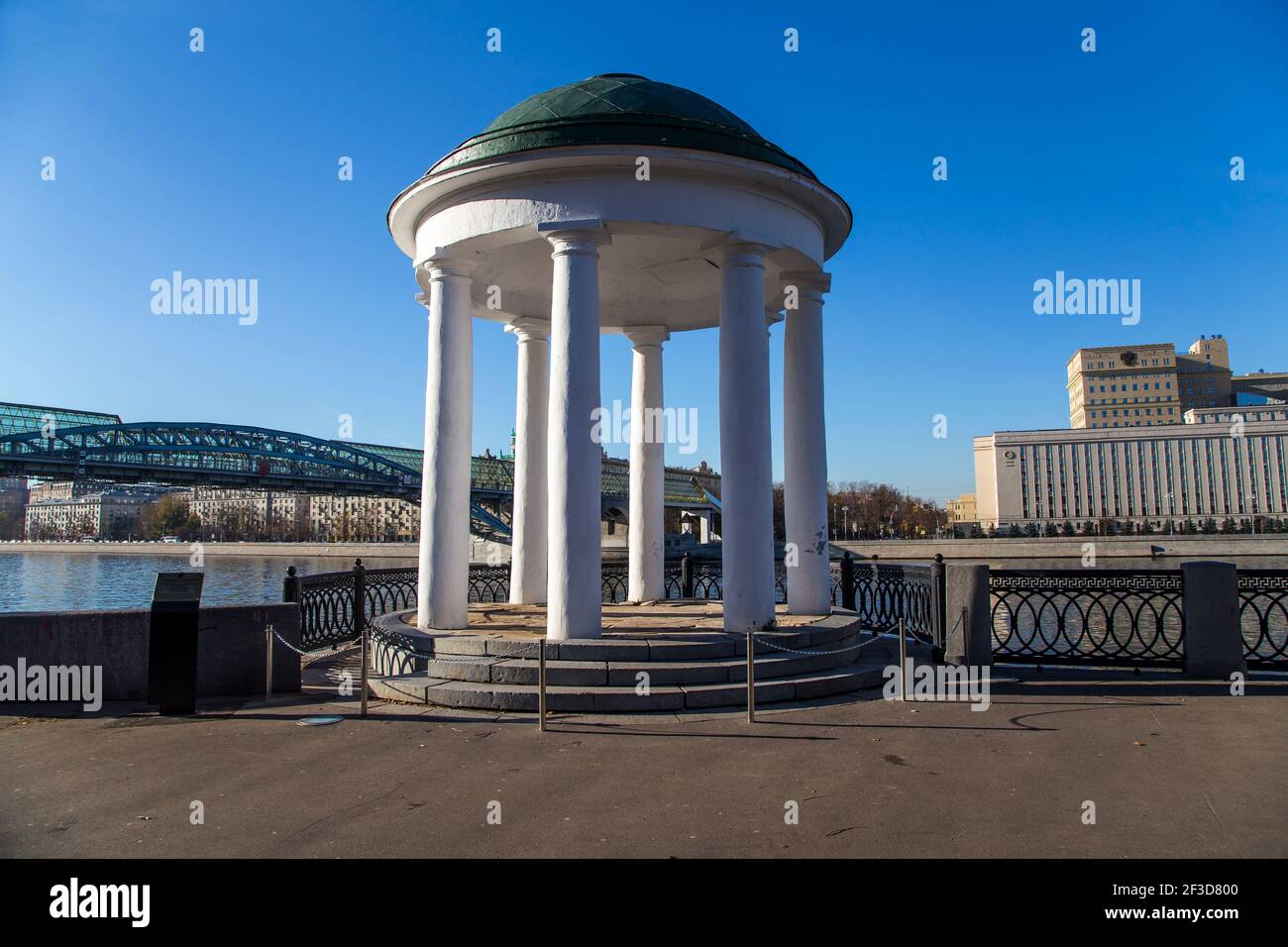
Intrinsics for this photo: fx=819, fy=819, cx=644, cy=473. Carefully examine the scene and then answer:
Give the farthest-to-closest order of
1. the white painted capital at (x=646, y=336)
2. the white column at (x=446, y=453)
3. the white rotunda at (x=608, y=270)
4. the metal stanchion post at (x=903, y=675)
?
the white painted capital at (x=646, y=336) < the white column at (x=446, y=453) < the white rotunda at (x=608, y=270) < the metal stanchion post at (x=903, y=675)

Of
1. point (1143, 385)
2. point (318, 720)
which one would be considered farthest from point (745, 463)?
point (1143, 385)

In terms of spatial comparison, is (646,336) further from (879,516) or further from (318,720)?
(879,516)

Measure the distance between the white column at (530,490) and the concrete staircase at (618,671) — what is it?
416 centimetres

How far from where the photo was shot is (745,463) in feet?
36.4

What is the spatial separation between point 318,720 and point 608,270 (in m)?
8.44

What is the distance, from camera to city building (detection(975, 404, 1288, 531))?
429 ft

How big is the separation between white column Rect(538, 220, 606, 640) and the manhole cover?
275cm

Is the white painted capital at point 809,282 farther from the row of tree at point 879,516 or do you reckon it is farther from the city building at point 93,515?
the city building at point 93,515

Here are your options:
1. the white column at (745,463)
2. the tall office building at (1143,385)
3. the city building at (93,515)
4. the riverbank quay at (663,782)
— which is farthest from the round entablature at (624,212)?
the tall office building at (1143,385)

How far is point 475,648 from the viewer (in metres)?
10.6

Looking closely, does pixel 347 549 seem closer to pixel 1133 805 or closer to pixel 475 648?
pixel 475 648

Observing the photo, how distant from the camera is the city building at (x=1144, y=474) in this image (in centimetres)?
13062

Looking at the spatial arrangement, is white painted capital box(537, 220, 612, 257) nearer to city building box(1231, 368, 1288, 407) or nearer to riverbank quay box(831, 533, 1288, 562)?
riverbank quay box(831, 533, 1288, 562)
